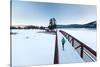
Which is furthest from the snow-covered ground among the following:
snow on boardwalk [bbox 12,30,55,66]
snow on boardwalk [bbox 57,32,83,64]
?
snow on boardwalk [bbox 12,30,55,66]

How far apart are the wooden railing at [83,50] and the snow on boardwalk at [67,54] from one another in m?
0.04

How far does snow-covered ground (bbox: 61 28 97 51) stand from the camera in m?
2.05

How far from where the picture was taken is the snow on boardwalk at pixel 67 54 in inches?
77.8

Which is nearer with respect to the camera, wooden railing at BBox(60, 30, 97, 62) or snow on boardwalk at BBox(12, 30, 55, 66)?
snow on boardwalk at BBox(12, 30, 55, 66)

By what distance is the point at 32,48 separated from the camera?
188cm

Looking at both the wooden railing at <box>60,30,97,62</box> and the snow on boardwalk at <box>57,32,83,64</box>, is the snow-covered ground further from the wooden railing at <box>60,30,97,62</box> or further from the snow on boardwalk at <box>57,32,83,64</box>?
the snow on boardwalk at <box>57,32,83,64</box>

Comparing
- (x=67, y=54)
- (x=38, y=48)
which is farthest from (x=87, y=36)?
(x=38, y=48)

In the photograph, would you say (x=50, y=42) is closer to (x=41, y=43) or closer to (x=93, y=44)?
(x=41, y=43)

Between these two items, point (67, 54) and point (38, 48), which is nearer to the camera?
point (38, 48)

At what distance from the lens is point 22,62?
185cm

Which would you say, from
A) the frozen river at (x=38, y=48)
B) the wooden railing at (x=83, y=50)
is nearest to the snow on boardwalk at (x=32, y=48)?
the frozen river at (x=38, y=48)

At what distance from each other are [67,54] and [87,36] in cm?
32

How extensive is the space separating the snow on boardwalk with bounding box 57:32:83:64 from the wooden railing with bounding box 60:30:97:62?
0.04 metres

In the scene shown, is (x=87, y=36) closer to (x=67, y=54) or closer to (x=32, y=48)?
(x=67, y=54)
